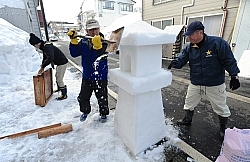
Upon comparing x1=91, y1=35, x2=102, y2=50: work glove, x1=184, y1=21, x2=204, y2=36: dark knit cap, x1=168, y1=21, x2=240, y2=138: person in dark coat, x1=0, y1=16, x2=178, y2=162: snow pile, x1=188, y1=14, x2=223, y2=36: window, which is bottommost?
x1=0, y1=16, x2=178, y2=162: snow pile

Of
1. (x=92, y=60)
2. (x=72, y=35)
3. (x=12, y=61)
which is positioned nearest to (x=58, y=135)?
(x=92, y=60)

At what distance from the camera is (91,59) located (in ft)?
7.85

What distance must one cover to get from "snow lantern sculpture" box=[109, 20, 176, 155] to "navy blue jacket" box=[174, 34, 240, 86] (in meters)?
0.60

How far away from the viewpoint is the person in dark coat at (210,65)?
2.02 m

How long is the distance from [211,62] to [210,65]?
0.05m

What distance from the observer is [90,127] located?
262 centimetres

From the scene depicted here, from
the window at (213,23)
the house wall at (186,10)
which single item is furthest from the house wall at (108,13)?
the window at (213,23)

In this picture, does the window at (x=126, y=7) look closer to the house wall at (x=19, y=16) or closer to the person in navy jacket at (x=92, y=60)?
the house wall at (x=19, y=16)

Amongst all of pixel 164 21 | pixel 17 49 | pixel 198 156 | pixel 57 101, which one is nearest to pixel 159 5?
pixel 164 21

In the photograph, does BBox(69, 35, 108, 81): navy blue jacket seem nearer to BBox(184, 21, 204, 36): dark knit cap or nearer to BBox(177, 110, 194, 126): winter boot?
BBox(184, 21, 204, 36): dark knit cap

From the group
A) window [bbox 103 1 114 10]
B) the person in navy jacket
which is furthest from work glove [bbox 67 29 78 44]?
window [bbox 103 1 114 10]

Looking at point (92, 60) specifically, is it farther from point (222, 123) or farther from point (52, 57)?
point (222, 123)

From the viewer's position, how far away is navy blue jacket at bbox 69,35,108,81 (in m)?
2.36

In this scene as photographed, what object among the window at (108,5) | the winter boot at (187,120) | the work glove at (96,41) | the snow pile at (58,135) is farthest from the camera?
the window at (108,5)
